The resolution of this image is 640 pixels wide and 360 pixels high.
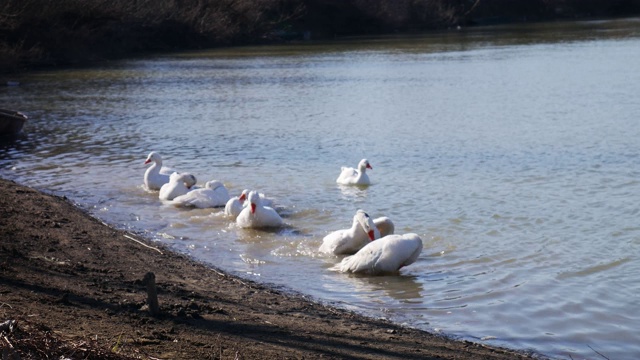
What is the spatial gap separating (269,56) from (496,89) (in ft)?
63.3

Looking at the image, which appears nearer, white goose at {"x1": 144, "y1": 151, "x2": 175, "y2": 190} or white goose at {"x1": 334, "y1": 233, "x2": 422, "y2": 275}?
white goose at {"x1": 334, "y1": 233, "x2": 422, "y2": 275}

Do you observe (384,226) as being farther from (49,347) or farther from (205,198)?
(49,347)

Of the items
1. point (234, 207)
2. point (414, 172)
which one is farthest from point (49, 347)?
point (414, 172)

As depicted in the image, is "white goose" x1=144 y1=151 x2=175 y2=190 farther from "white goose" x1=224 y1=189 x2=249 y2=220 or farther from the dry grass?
the dry grass

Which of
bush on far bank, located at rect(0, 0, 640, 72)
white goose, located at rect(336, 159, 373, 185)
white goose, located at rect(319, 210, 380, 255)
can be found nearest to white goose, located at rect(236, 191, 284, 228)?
white goose, located at rect(319, 210, 380, 255)

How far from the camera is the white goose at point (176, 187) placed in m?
13.6

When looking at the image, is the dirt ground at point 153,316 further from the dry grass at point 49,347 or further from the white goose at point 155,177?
the white goose at point 155,177

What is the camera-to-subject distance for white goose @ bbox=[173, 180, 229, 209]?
13.1 metres

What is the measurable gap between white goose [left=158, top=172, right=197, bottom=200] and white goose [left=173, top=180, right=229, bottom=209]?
0.93 ft

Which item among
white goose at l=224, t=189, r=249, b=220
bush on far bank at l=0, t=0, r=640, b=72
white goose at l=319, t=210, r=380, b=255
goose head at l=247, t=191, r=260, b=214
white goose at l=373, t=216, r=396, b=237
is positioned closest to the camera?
white goose at l=319, t=210, r=380, b=255

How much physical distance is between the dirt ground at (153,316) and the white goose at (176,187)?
3.66 meters

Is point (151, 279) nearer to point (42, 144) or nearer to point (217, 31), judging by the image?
point (42, 144)

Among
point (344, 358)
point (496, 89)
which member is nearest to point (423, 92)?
point (496, 89)

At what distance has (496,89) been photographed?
28391 millimetres
